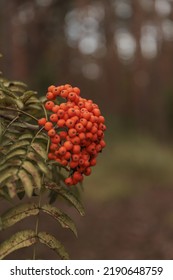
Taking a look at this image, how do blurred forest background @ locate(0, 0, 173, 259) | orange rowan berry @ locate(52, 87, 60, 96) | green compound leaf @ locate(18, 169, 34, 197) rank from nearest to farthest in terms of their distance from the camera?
green compound leaf @ locate(18, 169, 34, 197) → orange rowan berry @ locate(52, 87, 60, 96) → blurred forest background @ locate(0, 0, 173, 259)

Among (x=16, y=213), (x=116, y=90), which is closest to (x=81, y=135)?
(x=16, y=213)

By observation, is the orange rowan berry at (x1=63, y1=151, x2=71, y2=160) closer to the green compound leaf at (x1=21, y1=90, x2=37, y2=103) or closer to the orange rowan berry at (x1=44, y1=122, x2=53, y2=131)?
the orange rowan berry at (x1=44, y1=122, x2=53, y2=131)

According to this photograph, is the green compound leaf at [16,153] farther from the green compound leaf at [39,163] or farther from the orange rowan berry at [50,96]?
the orange rowan berry at [50,96]

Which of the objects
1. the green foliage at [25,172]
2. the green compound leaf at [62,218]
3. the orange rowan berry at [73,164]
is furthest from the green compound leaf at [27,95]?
the green compound leaf at [62,218]

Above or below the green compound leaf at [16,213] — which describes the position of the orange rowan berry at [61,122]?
above

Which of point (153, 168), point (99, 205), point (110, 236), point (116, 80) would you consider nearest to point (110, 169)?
point (153, 168)

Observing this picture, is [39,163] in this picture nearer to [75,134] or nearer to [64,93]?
[75,134]

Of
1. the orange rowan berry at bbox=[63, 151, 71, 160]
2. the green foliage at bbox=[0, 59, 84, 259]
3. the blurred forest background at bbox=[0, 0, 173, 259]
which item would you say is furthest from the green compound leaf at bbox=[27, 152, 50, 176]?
the blurred forest background at bbox=[0, 0, 173, 259]
